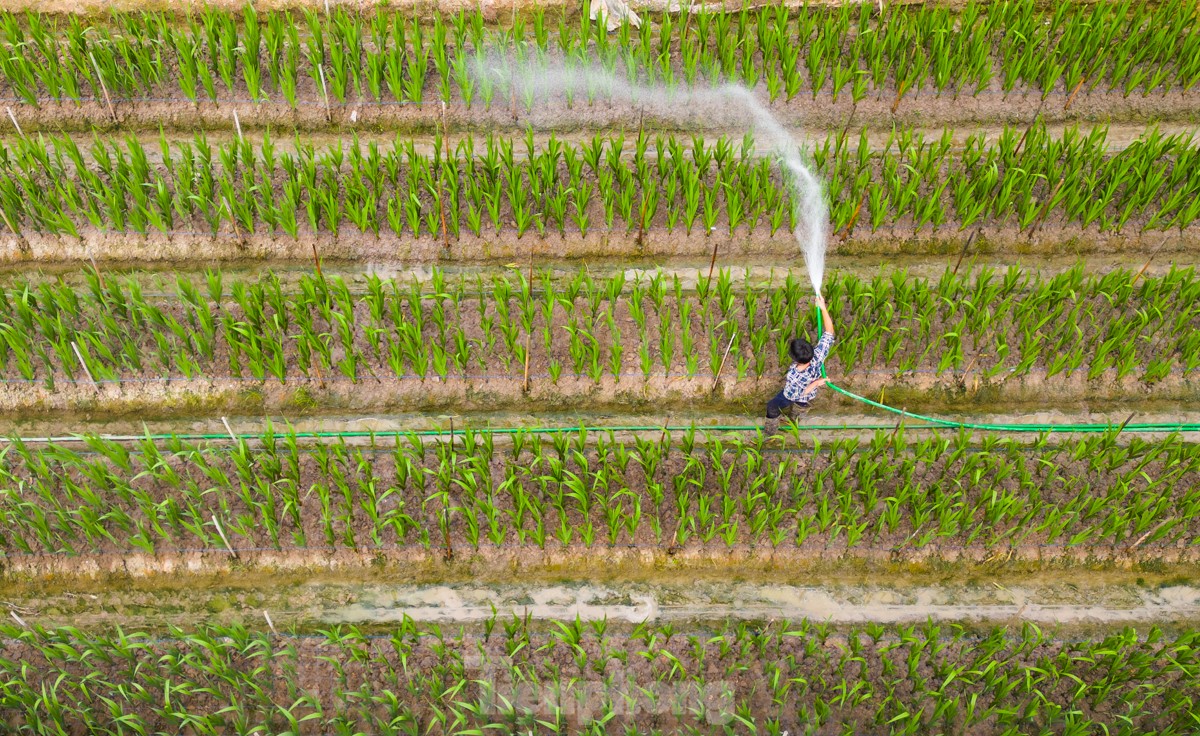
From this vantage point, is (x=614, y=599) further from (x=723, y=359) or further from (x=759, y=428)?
(x=723, y=359)

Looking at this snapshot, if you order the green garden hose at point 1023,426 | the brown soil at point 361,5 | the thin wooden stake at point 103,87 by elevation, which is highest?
the brown soil at point 361,5

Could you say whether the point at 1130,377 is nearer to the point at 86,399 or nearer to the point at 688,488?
the point at 688,488

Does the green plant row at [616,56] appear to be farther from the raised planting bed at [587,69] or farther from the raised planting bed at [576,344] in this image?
the raised planting bed at [576,344]

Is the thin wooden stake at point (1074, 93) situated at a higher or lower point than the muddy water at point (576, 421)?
higher

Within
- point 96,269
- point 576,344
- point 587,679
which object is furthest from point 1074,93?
point 96,269

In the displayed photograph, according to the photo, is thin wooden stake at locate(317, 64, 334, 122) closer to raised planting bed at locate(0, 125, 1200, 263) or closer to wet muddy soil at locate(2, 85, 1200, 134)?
wet muddy soil at locate(2, 85, 1200, 134)

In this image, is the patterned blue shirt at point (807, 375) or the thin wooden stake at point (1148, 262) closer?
the patterned blue shirt at point (807, 375)

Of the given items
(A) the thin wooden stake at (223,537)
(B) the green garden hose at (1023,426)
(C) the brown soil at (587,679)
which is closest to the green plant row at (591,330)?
(B) the green garden hose at (1023,426)
